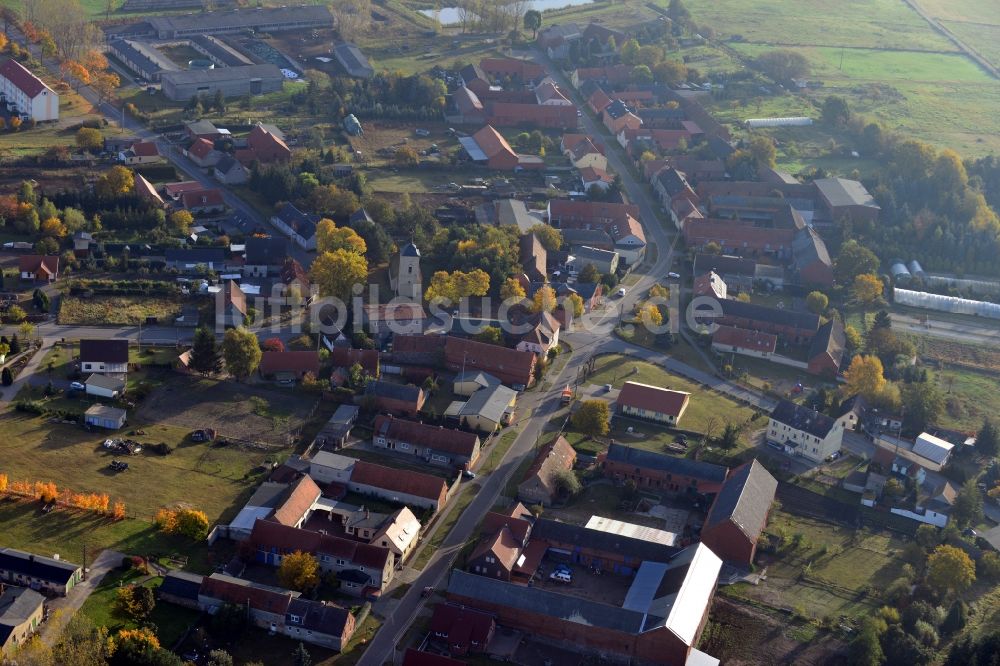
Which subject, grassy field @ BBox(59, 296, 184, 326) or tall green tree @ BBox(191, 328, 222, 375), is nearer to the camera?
tall green tree @ BBox(191, 328, 222, 375)

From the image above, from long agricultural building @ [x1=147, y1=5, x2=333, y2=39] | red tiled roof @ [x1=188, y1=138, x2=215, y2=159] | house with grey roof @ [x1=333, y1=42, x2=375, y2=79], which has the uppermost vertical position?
long agricultural building @ [x1=147, y1=5, x2=333, y2=39]

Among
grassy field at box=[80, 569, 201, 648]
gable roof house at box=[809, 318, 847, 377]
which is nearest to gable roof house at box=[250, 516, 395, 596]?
grassy field at box=[80, 569, 201, 648]

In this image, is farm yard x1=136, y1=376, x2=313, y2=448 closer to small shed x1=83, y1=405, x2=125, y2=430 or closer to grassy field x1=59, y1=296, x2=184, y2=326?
small shed x1=83, y1=405, x2=125, y2=430

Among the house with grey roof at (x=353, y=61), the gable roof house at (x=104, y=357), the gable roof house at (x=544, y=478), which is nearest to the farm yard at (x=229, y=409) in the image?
the gable roof house at (x=104, y=357)

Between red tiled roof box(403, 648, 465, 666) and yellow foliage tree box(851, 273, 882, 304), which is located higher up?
yellow foliage tree box(851, 273, 882, 304)

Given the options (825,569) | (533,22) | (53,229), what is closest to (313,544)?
(825,569)

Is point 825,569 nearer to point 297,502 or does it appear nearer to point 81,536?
point 297,502

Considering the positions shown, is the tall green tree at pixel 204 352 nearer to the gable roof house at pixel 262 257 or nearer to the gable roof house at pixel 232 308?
the gable roof house at pixel 232 308
